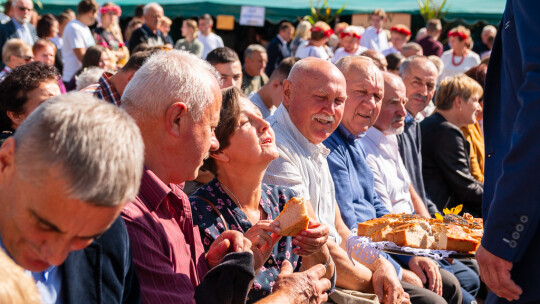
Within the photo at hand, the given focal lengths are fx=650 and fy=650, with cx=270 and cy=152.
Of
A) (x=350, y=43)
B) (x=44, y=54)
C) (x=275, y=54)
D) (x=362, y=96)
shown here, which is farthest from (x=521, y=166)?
(x=275, y=54)

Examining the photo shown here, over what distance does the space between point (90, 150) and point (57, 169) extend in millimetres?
83

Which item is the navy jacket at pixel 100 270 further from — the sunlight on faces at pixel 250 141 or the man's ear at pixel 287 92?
the man's ear at pixel 287 92

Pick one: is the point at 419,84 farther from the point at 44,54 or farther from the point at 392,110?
the point at 44,54

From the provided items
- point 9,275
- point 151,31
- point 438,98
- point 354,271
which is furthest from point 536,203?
point 151,31

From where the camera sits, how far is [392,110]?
16.0ft

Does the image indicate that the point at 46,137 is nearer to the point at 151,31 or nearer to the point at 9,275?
the point at 9,275

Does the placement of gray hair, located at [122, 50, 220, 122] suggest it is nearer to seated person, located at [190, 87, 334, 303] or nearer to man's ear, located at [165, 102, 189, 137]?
man's ear, located at [165, 102, 189, 137]

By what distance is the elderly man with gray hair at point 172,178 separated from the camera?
6.81ft

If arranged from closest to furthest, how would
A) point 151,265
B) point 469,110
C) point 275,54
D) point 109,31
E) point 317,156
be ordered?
point 151,265 < point 317,156 < point 469,110 < point 109,31 < point 275,54

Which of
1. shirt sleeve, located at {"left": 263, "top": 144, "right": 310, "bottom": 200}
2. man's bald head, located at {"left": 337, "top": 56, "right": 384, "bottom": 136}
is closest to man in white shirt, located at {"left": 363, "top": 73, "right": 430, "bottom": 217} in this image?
man's bald head, located at {"left": 337, "top": 56, "right": 384, "bottom": 136}

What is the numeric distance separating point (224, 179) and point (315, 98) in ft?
3.81

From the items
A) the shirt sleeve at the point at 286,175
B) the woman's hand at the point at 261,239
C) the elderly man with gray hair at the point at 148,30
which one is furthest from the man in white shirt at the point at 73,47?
the woman's hand at the point at 261,239

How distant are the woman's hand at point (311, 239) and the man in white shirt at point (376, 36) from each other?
38.3ft

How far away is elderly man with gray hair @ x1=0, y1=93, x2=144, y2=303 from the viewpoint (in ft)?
4.36
